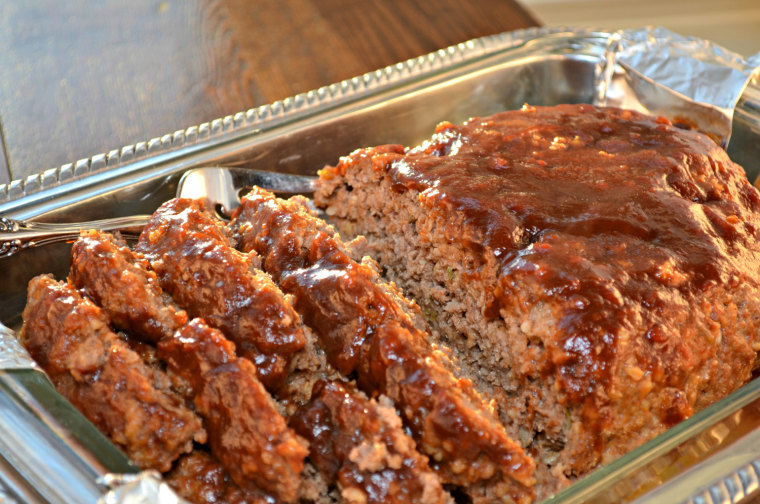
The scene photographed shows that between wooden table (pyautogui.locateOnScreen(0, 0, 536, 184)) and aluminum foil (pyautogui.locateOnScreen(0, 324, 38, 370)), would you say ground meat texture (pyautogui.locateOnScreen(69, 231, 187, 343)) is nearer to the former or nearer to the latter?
aluminum foil (pyautogui.locateOnScreen(0, 324, 38, 370))

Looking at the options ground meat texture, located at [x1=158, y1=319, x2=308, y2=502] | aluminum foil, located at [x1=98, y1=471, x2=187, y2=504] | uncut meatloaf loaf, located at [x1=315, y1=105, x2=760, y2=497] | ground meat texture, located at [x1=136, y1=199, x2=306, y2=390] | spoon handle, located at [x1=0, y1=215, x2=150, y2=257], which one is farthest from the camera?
spoon handle, located at [x1=0, y1=215, x2=150, y2=257]

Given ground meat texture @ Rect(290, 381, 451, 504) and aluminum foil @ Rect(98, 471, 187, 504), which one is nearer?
aluminum foil @ Rect(98, 471, 187, 504)

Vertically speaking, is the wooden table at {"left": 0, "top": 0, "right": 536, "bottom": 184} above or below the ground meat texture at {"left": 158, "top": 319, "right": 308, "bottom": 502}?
below

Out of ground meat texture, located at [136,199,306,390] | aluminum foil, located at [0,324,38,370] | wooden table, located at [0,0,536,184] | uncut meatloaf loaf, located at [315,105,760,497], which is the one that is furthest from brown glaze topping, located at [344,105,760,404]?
wooden table, located at [0,0,536,184]

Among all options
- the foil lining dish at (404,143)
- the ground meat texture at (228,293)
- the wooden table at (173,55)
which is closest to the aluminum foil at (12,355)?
the foil lining dish at (404,143)

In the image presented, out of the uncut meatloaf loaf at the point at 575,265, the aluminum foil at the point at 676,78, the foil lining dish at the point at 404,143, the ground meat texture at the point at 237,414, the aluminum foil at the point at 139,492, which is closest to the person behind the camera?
the aluminum foil at the point at 139,492

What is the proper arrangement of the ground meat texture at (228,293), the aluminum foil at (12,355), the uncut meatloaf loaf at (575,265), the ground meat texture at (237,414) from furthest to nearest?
the uncut meatloaf loaf at (575,265), the ground meat texture at (228,293), the aluminum foil at (12,355), the ground meat texture at (237,414)

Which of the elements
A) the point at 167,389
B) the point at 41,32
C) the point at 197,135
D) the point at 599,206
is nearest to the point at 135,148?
the point at 197,135

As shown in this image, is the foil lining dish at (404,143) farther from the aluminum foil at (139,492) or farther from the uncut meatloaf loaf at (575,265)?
the uncut meatloaf loaf at (575,265)
